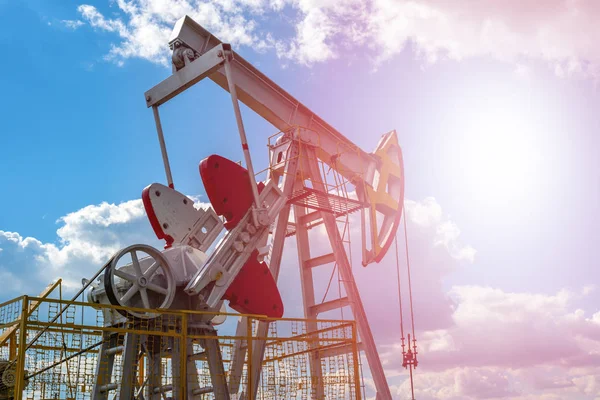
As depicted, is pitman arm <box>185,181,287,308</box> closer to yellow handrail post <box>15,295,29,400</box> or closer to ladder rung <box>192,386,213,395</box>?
ladder rung <box>192,386,213,395</box>

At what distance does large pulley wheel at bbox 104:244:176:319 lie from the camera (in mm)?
8438

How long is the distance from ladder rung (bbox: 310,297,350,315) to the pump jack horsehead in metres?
0.02

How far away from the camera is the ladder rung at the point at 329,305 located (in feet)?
41.2

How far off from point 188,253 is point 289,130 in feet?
11.5

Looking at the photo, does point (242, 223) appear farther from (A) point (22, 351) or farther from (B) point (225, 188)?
(A) point (22, 351)

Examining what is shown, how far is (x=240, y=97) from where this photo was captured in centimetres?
1200

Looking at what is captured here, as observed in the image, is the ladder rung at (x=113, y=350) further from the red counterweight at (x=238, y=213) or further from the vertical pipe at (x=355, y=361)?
the vertical pipe at (x=355, y=361)

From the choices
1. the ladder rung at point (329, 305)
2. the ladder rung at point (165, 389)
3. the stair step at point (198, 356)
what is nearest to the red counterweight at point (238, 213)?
the stair step at point (198, 356)

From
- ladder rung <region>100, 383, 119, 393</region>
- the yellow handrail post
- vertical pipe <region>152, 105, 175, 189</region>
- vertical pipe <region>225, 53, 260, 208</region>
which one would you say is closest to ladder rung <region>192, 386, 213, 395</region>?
ladder rung <region>100, 383, 119, 393</region>

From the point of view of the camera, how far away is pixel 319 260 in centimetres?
1296

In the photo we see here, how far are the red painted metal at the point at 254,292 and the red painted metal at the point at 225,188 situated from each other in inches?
27.5

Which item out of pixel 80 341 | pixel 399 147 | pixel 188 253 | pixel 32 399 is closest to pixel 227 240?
pixel 188 253

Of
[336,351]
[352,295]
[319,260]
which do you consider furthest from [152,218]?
[352,295]

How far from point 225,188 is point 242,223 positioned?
0.59m
